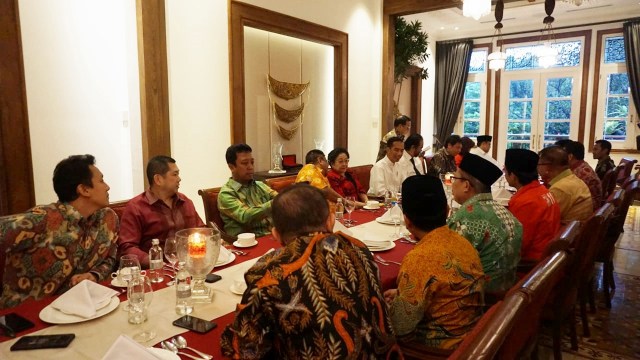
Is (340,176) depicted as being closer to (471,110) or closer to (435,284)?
(435,284)

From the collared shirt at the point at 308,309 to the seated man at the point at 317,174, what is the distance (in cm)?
232

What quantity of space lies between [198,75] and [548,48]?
5013 mm

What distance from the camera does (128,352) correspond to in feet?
3.21

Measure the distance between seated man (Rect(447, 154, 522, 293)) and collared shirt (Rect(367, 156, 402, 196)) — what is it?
238 cm

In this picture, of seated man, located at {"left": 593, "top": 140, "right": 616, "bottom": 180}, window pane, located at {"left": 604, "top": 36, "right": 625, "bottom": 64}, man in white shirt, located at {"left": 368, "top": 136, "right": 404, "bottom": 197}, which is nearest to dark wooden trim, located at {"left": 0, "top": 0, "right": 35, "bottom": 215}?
man in white shirt, located at {"left": 368, "top": 136, "right": 404, "bottom": 197}

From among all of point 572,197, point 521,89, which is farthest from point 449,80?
point 572,197

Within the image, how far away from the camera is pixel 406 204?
1.56 metres

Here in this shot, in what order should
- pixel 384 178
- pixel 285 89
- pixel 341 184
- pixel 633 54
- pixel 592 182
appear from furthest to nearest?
pixel 633 54 < pixel 285 89 < pixel 384 178 < pixel 592 182 < pixel 341 184

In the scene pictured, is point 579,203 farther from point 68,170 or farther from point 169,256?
point 68,170

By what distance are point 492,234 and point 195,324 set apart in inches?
49.9

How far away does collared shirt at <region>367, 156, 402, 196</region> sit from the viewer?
444cm

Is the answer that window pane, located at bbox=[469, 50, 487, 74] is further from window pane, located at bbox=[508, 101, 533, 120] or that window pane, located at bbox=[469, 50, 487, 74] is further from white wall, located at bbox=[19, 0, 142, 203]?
white wall, located at bbox=[19, 0, 142, 203]

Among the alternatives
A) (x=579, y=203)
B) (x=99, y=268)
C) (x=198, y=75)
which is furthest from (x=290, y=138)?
(x=99, y=268)

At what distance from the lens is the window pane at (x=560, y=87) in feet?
26.5
